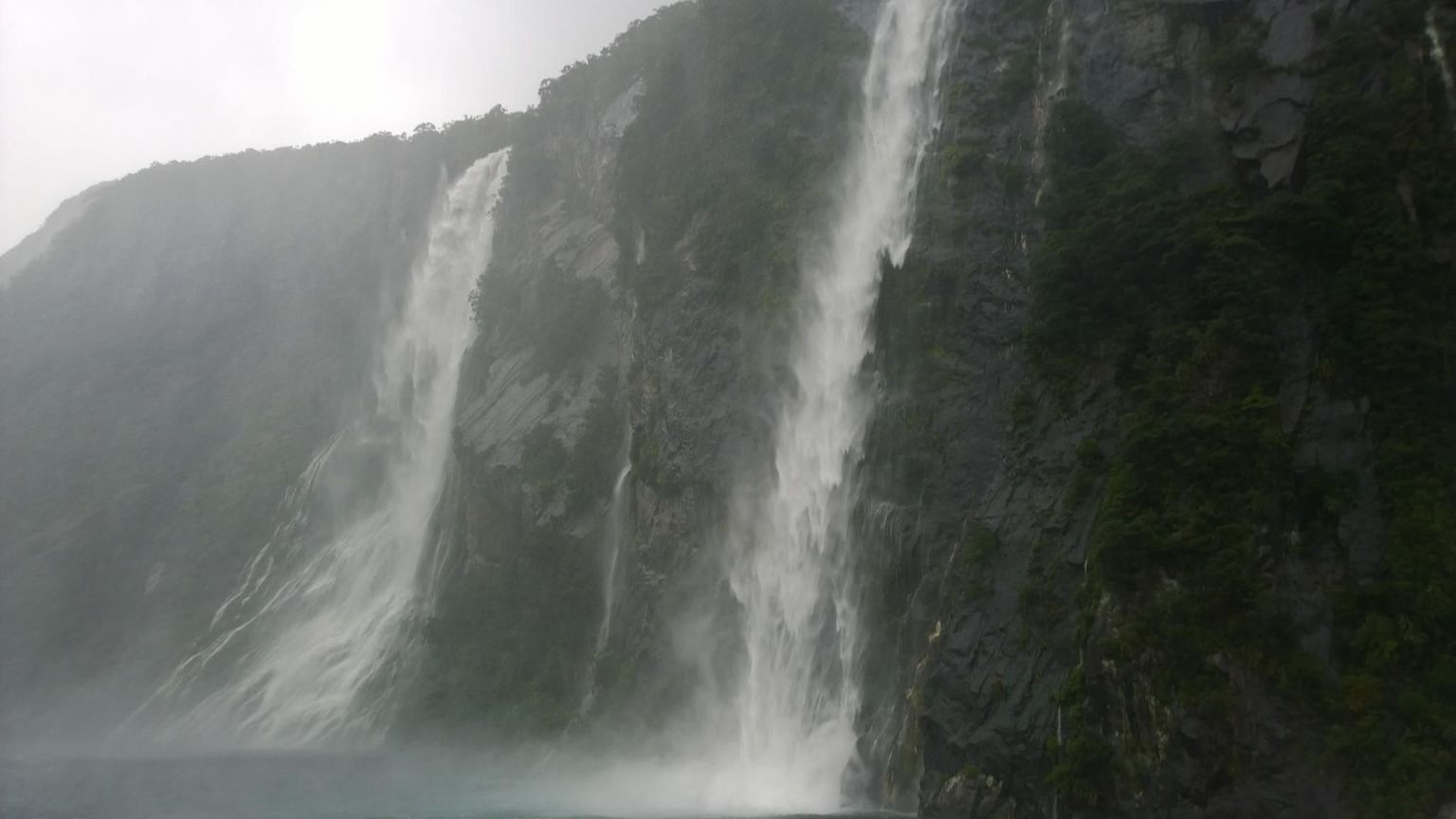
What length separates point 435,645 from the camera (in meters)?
33.8

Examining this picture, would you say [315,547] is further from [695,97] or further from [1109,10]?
[1109,10]

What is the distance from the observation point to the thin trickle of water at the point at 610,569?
29047 millimetres

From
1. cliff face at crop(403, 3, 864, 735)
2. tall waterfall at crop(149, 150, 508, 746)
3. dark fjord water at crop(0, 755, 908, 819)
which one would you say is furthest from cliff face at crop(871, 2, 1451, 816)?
tall waterfall at crop(149, 150, 508, 746)

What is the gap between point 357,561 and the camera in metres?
39.3

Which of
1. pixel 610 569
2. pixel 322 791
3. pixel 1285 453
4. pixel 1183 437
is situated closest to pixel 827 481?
pixel 1183 437

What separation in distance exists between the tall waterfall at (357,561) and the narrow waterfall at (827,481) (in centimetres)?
1513

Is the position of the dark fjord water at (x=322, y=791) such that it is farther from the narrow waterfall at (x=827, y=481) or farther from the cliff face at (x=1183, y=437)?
the cliff face at (x=1183, y=437)

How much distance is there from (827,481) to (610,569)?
8.92m

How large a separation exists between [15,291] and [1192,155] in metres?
54.7

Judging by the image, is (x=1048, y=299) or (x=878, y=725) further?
(x=878, y=725)

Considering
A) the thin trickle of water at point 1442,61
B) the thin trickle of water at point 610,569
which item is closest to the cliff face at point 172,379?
the thin trickle of water at point 610,569

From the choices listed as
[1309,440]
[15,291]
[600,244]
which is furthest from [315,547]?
[1309,440]

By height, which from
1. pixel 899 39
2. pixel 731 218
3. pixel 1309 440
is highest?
pixel 899 39

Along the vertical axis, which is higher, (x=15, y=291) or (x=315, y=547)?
(x=15, y=291)
